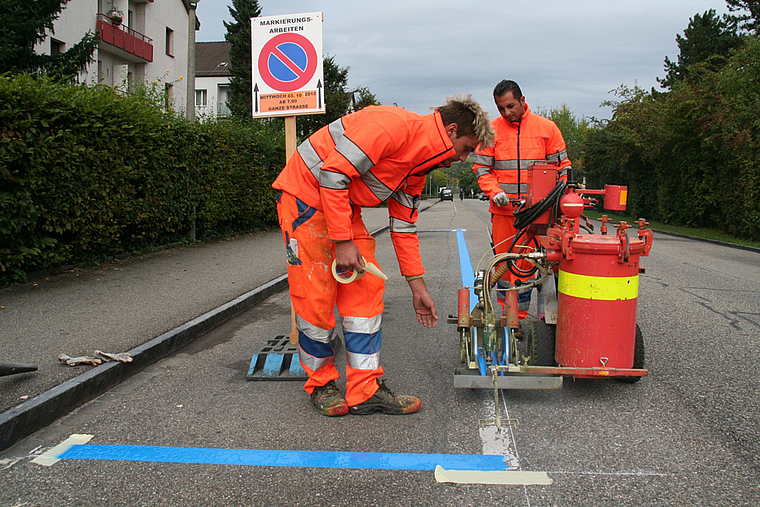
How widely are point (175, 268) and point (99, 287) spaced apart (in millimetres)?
1764

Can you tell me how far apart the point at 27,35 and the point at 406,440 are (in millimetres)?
11923

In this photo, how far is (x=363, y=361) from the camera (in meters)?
3.42

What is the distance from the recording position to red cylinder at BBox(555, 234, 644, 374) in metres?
3.38

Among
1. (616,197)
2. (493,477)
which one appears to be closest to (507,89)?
(616,197)

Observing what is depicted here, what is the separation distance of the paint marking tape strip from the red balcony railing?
2753 cm

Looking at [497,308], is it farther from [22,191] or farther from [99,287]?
[22,191]

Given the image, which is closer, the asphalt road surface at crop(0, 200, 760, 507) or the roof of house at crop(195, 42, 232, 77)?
the asphalt road surface at crop(0, 200, 760, 507)

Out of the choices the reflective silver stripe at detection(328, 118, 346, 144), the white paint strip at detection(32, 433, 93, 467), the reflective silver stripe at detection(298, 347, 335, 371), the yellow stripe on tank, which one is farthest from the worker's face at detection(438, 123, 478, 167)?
the white paint strip at detection(32, 433, 93, 467)

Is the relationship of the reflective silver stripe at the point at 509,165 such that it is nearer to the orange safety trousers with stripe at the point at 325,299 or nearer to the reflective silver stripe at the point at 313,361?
the orange safety trousers with stripe at the point at 325,299

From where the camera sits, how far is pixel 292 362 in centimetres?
432

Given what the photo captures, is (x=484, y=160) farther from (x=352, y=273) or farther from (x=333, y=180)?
(x=333, y=180)

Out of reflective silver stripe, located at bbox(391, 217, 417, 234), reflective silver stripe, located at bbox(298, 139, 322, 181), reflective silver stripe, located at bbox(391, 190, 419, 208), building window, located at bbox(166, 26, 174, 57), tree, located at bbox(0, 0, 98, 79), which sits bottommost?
reflective silver stripe, located at bbox(391, 217, 417, 234)

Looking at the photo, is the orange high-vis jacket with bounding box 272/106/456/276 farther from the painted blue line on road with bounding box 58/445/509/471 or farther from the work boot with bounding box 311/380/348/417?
the painted blue line on road with bounding box 58/445/509/471

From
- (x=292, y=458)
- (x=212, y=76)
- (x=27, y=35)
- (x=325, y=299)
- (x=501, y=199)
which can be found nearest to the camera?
(x=292, y=458)
